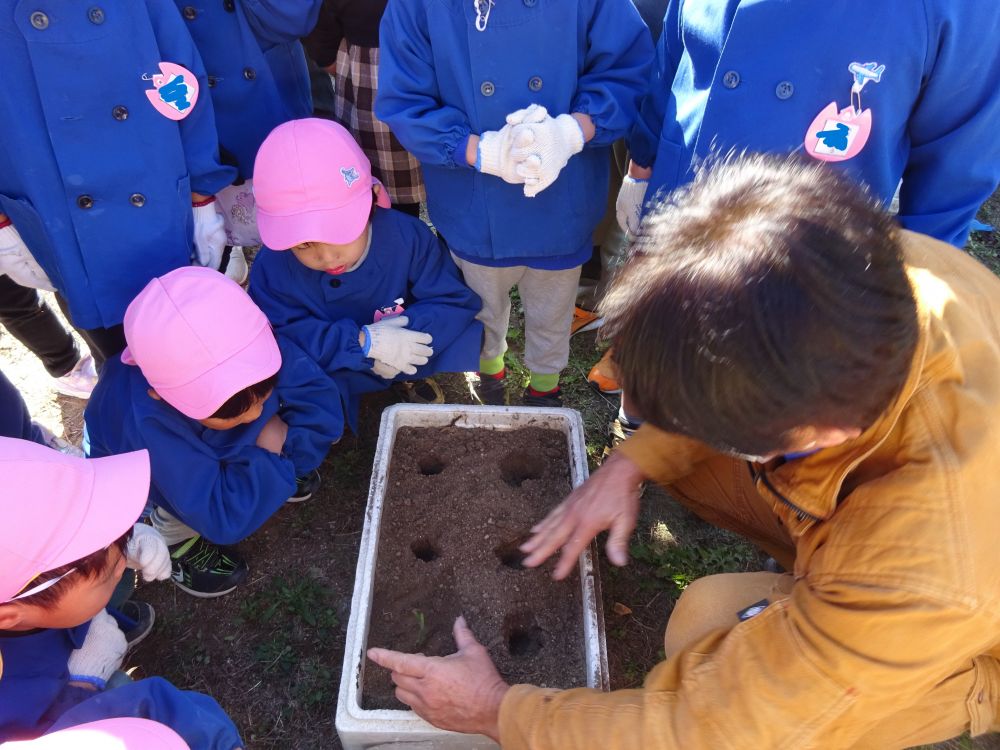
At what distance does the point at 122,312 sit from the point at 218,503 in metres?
0.66

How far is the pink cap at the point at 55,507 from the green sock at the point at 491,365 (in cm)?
140

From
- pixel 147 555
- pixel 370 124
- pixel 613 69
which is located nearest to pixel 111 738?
pixel 147 555

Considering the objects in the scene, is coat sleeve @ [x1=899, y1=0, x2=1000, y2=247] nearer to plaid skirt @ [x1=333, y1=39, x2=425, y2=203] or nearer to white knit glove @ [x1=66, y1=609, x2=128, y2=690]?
plaid skirt @ [x1=333, y1=39, x2=425, y2=203]

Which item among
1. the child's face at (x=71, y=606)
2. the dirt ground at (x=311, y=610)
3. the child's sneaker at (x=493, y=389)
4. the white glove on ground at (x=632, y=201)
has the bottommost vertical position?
the dirt ground at (x=311, y=610)

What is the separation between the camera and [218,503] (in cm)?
183

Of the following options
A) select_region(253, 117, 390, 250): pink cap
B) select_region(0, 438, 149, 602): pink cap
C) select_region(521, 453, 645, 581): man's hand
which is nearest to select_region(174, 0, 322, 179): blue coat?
select_region(253, 117, 390, 250): pink cap

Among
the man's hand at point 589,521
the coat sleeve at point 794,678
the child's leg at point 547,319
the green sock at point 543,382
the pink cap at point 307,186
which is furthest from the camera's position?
the green sock at point 543,382

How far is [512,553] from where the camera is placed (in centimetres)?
184

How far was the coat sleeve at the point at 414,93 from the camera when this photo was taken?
182 cm

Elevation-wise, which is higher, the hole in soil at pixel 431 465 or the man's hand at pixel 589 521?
the man's hand at pixel 589 521

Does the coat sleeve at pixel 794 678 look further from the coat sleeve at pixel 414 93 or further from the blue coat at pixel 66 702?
the coat sleeve at pixel 414 93

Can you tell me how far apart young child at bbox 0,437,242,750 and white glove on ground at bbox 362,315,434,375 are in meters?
0.82

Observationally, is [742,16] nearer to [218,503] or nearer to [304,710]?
[218,503]

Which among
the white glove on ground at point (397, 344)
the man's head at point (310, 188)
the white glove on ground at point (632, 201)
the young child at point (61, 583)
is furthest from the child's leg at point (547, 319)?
the young child at point (61, 583)
